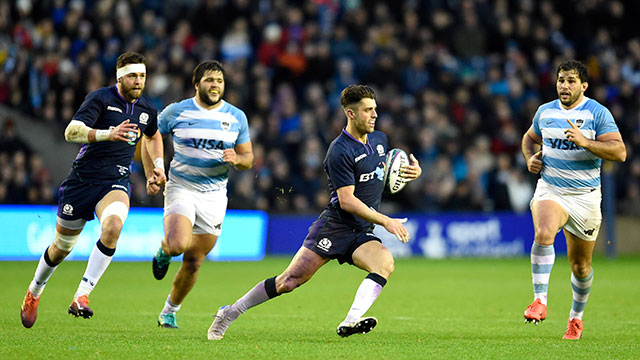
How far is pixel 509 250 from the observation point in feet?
66.4

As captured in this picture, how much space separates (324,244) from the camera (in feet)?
26.0

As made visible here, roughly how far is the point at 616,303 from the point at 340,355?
231 inches

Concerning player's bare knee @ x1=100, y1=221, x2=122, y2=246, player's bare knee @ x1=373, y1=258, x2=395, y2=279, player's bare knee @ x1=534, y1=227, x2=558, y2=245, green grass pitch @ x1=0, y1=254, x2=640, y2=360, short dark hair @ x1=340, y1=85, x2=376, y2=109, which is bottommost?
green grass pitch @ x1=0, y1=254, x2=640, y2=360

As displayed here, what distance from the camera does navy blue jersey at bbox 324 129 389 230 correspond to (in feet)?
25.8

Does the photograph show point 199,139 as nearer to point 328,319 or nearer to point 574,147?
point 328,319

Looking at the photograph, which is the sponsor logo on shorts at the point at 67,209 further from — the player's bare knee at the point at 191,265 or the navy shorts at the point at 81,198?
the player's bare knee at the point at 191,265

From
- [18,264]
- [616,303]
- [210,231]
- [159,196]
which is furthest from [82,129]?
[159,196]

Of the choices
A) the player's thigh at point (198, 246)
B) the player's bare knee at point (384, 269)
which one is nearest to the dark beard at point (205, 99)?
the player's thigh at point (198, 246)

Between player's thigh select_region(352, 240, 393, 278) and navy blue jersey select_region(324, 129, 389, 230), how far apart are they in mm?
224

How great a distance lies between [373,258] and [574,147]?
2222 millimetres

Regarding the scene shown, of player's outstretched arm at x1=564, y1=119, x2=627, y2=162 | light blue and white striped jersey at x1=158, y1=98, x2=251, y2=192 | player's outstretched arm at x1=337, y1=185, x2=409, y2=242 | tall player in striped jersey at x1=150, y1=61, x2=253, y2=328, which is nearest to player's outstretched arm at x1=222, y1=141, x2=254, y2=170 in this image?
tall player in striped jersey at x1=150, y1=61, x2=253, y2=328

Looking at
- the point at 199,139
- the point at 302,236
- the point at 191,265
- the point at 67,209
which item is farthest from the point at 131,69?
the point at 302,236

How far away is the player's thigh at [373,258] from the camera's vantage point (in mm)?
7770

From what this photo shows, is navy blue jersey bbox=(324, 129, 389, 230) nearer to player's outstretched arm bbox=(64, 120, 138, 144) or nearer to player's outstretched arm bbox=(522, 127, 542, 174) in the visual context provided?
player's outstretched arm bbox=(522, 127, 542, 174)
